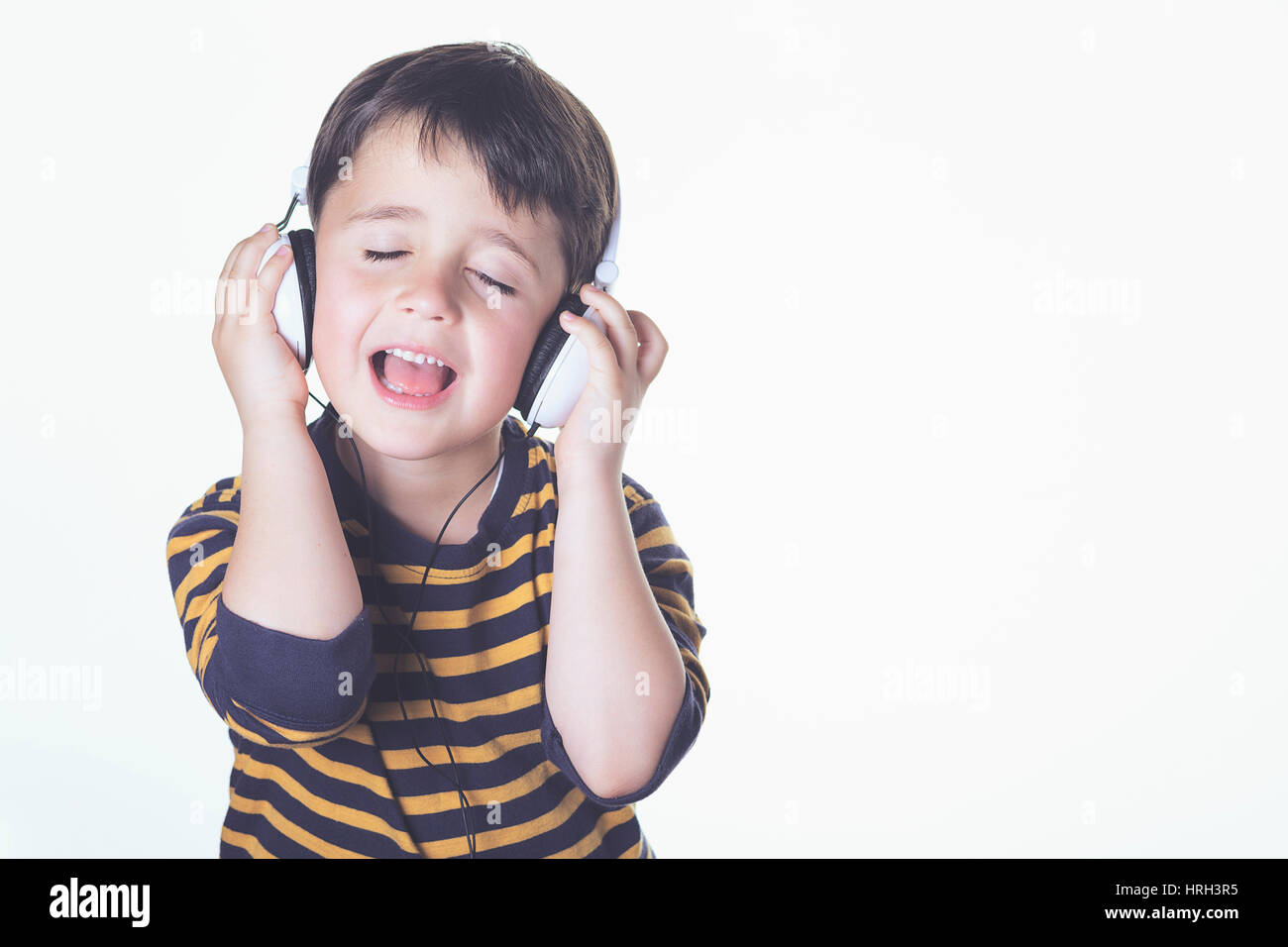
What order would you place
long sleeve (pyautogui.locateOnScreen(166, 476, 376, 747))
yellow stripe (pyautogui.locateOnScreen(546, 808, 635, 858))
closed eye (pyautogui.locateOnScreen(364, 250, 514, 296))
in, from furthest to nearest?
yellow stripe (pyautogui.locateOnScreen(546, 808, 635, 858))
closed eye (pyautogui.locateOnScreen(364, 250, 514, 296))
long sleeve (pyautogui.locateOnScreen(166, 476, 376, 747))

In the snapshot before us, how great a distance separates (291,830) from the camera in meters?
1.03

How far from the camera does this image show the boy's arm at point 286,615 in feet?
2.81

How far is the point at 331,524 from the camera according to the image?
901 millimetres

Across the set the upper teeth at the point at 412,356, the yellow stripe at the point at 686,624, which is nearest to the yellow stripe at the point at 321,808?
the yellow stripe at the point at 686,624

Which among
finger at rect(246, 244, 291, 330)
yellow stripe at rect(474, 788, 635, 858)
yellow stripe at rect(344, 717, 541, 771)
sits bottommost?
yellow stripe at rect(474, 788, 635, 858)

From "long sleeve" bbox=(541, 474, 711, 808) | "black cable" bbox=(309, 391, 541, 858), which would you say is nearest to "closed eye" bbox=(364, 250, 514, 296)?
"black cable" bbox=(309, 391, 541, 858)

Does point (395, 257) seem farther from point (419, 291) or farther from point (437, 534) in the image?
point (437, 534)

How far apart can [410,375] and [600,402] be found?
0.18 m

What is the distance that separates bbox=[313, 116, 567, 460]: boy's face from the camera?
3.06 feet

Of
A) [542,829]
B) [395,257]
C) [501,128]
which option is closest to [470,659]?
[542,829]

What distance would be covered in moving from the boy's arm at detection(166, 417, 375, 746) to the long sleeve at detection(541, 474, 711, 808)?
0.69ft

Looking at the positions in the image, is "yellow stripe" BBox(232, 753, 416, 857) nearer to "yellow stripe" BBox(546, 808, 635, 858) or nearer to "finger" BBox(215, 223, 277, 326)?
"yellow stripe" BBox(546, 808, 635, 858)

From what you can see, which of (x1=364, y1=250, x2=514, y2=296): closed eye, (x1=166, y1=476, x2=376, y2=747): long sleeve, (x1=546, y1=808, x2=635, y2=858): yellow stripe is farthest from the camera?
(x1=546, y1=808, x2=635, y2=858): yellow stripe

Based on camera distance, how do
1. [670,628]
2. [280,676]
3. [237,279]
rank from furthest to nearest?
1. [670,628]
2. [237,279]
3. [280,676]
